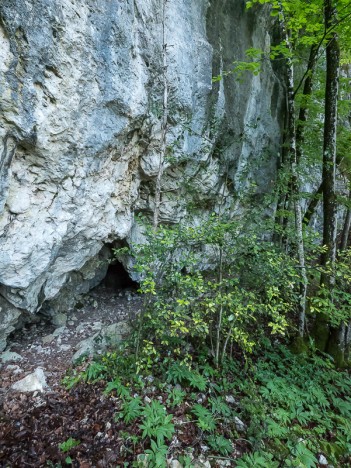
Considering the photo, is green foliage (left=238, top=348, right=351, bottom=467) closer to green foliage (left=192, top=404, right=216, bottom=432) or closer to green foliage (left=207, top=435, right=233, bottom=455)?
green foliage (left=207, top=435, right=233, bottom=455)

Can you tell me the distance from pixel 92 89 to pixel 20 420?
529 centimetres

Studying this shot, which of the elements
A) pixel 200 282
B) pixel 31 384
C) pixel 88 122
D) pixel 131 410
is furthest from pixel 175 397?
pixel 88 122

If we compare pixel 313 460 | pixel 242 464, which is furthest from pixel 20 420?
pixel 313 460

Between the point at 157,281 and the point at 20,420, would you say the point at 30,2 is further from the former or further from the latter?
the point at 20,420

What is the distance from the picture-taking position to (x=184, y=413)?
4.05m

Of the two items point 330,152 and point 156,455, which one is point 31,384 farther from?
point 330,152

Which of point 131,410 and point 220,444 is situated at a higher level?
point 131,410

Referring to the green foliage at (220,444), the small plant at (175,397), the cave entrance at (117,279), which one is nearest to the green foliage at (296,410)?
the green foliage at (220,444)

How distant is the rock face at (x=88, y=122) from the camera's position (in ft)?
13.0

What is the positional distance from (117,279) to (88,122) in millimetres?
5220

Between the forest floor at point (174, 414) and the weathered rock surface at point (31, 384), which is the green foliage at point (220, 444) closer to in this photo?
the forest floor at point (174, 414)

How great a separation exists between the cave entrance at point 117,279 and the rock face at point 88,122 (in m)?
0.86

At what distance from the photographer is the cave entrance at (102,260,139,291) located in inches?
336

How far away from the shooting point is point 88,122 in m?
4.78
